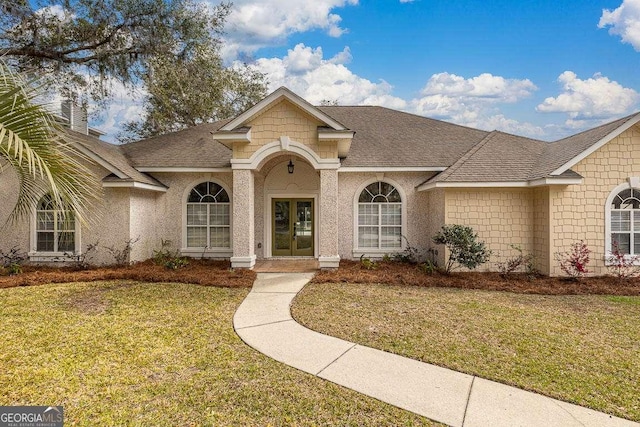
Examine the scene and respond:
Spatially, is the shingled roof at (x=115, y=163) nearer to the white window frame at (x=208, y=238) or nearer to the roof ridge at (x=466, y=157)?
the white window frame at (x=208, y=238)

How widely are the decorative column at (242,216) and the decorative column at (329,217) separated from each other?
2315 mm

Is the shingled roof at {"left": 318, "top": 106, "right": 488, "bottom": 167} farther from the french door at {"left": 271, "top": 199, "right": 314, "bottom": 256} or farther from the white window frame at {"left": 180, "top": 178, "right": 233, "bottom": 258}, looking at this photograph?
the white window frame at {"left": 180, "top": 178, "right": 233, "bottom": 258}

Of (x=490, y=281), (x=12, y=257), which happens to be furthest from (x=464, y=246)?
(x=12, y=257)

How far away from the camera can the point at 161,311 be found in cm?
722

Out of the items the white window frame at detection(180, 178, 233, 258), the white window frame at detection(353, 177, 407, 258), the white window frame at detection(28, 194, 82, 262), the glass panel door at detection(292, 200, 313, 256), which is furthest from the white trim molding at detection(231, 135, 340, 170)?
the white window frame at detection(28, 194, 82, 262)

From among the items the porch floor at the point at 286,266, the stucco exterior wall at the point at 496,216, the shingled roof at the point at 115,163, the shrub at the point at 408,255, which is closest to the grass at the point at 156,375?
the porch floor at the point at 286,266

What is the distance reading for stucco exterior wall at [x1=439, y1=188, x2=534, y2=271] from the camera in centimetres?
1124

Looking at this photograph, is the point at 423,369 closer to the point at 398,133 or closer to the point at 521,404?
the point at 521,404

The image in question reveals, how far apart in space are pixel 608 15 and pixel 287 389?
59.0 ft

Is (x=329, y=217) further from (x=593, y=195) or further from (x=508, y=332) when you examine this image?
(x=593, y=195)

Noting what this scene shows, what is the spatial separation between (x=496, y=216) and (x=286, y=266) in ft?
23.8

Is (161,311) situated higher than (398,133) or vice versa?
(398,133)

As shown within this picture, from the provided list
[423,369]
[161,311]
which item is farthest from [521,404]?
[161,311]

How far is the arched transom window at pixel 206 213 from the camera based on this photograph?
13.3 metres
